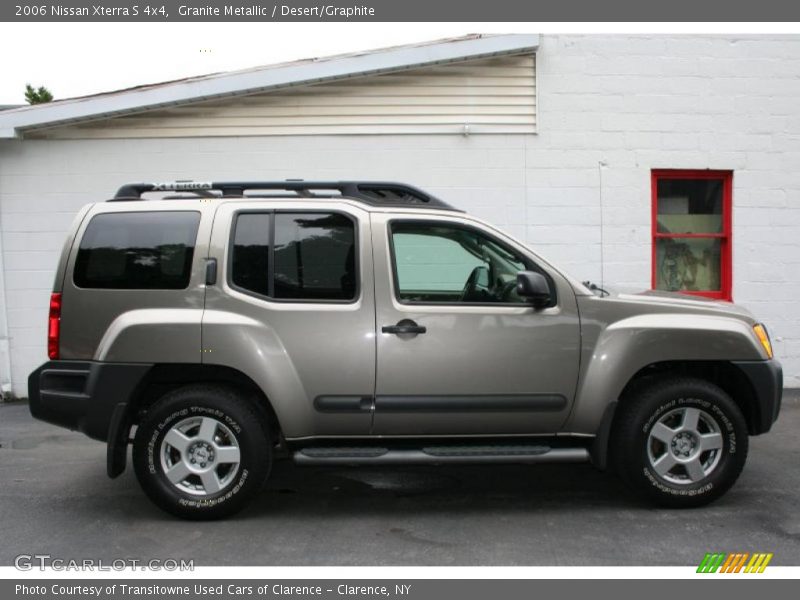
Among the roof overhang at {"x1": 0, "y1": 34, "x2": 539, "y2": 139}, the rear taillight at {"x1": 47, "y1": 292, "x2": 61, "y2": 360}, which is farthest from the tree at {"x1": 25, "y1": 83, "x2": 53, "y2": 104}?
the rear taillight at {"x1": 47, "y1": 292, "x2": 61, "y2": 360}

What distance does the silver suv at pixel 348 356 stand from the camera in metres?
→ 4.46

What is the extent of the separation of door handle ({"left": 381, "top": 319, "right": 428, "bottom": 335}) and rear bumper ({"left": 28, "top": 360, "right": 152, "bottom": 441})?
1.53 metres

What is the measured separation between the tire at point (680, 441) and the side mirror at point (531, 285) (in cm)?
100

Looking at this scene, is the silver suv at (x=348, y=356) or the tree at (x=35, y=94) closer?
the silver suv at (x=348, y=356)

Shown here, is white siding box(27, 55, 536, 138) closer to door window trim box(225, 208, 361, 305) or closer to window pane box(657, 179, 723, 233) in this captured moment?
window pane box(657, 179, 723, 233)

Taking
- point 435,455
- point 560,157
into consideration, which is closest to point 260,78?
point 560,157

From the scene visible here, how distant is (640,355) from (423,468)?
213 cm

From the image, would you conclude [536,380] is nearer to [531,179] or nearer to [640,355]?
[640,355]

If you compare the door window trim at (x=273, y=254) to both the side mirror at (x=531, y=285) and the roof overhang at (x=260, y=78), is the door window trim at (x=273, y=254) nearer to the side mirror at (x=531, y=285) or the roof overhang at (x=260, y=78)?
the side mirror at (x=531, y=285)

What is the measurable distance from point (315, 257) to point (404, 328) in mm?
751

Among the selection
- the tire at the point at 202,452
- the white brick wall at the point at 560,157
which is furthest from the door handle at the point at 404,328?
the white brick wall at the point at 560,157

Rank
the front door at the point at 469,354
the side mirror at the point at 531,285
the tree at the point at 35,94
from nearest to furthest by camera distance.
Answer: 1. the side mirror at the point at 531,285
2. the front door at the point at 469,354
3. the tree at the point at 35,94

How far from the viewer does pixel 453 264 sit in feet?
15.8

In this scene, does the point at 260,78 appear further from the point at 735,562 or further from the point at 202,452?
the point at 735,562
